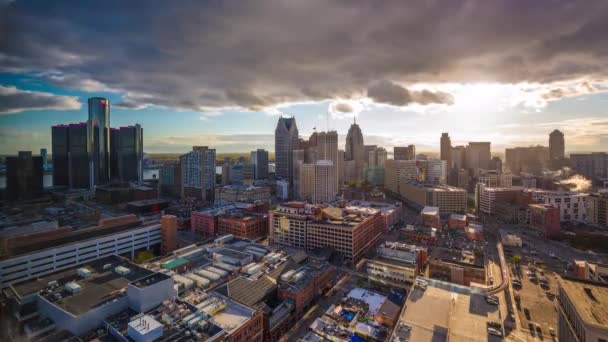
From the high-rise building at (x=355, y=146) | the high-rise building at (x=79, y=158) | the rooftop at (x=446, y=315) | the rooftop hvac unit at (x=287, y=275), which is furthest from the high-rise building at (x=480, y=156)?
the high-rise building at (x=79, y=158)

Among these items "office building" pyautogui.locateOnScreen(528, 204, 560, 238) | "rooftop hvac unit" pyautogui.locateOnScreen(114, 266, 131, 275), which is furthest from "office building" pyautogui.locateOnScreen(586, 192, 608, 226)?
"rooftop hvac unit" pyautogui.locateOnScreen(114, 266, 131, 275)

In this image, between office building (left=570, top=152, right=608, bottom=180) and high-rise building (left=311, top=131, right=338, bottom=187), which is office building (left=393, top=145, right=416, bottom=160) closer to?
high-rise building (left=311, top=131, right=338, bottom=187)

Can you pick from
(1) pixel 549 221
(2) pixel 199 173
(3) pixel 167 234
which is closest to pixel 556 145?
(1) pixel 549 221

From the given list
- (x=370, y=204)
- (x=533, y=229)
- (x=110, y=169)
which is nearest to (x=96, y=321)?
(x=370, y=204)

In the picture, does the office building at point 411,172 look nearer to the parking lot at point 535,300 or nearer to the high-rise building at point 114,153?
the parking lot at point 535,300

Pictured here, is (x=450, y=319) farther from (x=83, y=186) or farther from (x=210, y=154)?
(x=83, y=186)

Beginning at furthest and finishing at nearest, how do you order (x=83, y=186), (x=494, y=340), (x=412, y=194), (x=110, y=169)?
(x=110, y=169), (x=412, y=194), (x=83, y=186), (x=494, y=340)
